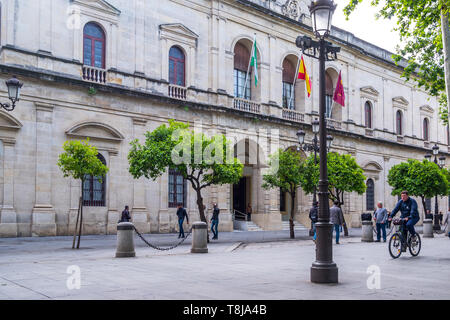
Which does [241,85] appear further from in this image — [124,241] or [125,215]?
[124,241]

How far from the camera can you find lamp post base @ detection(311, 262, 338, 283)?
810 cm

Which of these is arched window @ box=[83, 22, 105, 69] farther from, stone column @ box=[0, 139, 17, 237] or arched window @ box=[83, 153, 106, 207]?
stone column @ box=[0, 139, 17, 237]

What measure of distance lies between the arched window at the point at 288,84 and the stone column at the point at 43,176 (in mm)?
16427

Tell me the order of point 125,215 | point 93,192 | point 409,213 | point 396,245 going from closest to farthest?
point 396,245 → point 409,213 → point 125,215 → point 93,192

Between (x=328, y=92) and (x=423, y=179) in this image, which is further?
(x=328, y=92)

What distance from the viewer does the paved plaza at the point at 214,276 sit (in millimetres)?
7059

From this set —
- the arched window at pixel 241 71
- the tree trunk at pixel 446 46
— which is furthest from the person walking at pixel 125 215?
the tree trunk at pixel 446 46

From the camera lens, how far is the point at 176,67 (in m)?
26.5

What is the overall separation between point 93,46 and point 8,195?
26.2 feet

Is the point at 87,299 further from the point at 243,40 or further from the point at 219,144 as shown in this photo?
the point at 243,40

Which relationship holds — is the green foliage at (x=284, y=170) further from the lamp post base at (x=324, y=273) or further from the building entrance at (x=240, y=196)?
the lamp post base at (x=324, y=273)

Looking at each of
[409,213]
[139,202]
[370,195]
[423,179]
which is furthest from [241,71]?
[409,213]

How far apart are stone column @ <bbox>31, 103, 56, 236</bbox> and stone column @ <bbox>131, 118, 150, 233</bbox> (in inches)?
159

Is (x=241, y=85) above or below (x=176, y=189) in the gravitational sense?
above
